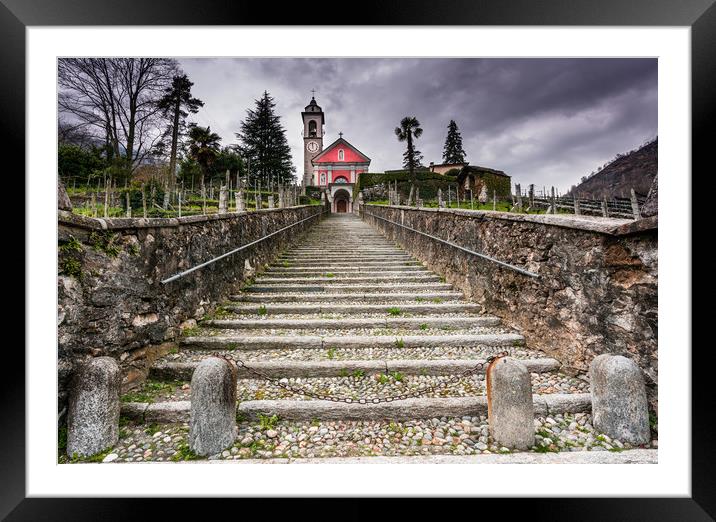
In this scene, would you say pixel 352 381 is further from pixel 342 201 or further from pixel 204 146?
pixel 342 201

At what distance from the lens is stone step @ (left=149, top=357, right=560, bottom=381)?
2.86m

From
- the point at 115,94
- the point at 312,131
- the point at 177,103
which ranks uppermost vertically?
the point at 312,131

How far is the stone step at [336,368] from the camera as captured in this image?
9.37ft

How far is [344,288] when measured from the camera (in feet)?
17.4

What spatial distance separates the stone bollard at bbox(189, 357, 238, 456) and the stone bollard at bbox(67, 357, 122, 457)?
22.9 inches

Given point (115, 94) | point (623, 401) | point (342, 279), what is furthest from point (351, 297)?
point (115, 94)

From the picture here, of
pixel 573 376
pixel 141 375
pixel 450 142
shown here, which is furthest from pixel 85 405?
pixel 450 142

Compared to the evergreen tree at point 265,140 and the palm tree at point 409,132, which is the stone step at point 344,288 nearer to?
the palm tree at point 409,132

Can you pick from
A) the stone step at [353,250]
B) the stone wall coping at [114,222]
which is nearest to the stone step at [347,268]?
the stone step at [353,250]
